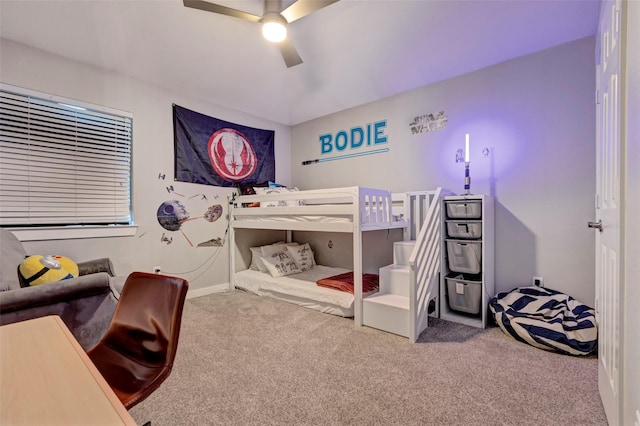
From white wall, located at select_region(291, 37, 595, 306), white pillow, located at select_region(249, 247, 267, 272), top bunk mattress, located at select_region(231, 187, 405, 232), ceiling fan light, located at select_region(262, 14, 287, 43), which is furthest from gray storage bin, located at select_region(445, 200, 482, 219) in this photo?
white pillow, located at select_region(249, 247, 267, 272)

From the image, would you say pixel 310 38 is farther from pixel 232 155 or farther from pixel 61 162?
pixel 61 162

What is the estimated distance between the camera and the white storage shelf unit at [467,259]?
2.56 m

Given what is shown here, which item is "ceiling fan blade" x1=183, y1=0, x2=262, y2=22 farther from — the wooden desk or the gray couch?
the wooden desk

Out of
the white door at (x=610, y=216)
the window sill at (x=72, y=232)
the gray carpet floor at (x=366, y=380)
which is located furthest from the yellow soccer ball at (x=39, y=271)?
the white door at (x=610, y=216)

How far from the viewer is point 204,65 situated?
2.84 meters

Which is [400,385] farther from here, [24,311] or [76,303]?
[24,311]

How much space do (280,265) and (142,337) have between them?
2.43 m

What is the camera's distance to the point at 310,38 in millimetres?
2508

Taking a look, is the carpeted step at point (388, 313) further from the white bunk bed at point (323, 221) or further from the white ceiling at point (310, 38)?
the white ceiling at point (310, 38)

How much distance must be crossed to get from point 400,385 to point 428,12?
2.58 m

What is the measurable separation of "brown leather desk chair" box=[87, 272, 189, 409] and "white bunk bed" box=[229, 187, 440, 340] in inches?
66.1

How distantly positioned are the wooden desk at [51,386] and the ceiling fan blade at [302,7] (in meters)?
2.09

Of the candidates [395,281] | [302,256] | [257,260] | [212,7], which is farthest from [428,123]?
[257,260]

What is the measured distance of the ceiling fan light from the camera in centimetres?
201
